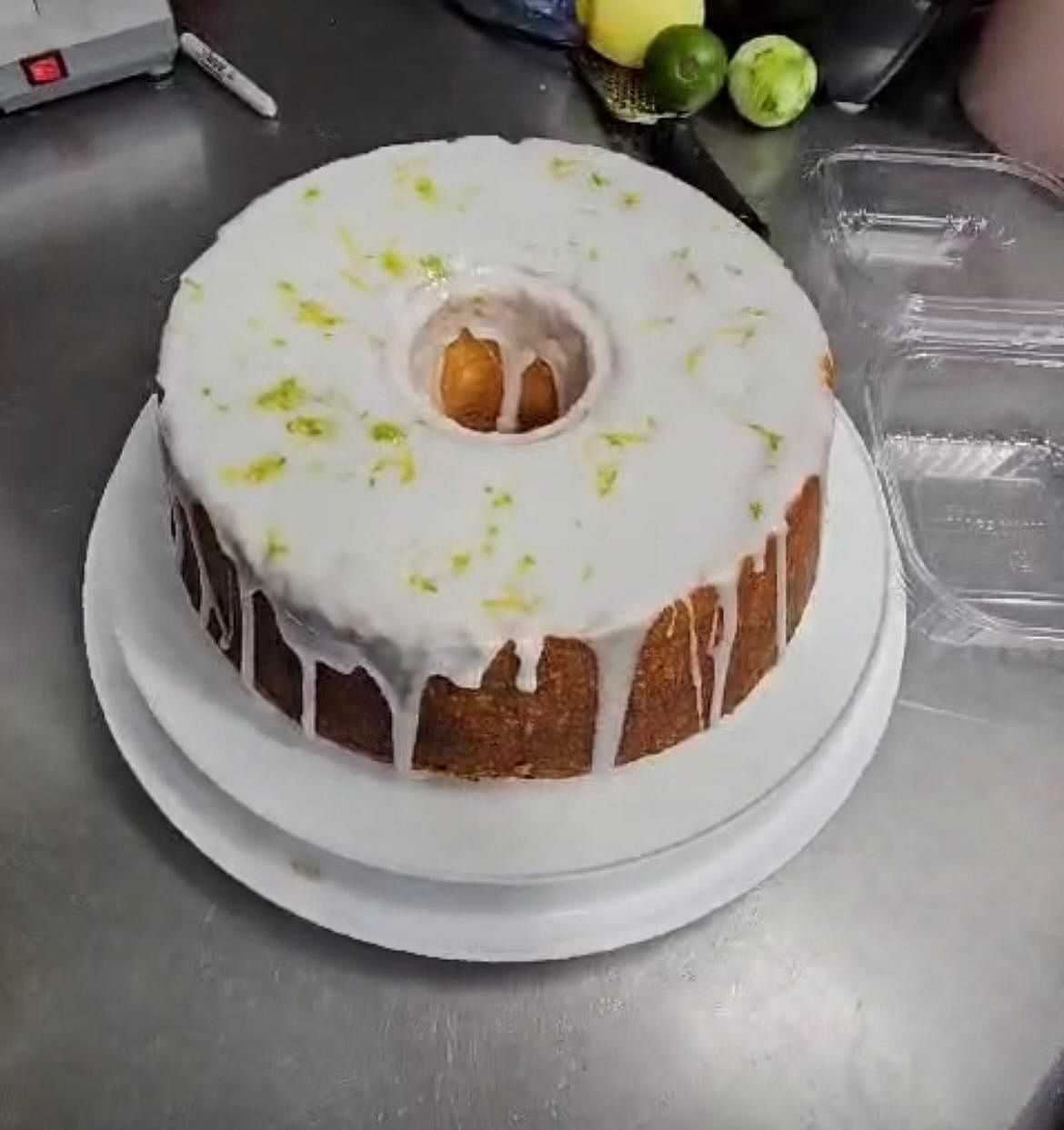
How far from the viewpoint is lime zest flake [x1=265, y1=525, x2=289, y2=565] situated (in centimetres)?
74

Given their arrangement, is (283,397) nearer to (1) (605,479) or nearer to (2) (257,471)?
(2) (257,471)

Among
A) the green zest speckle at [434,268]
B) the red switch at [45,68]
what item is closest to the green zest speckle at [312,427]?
the green zest speckle at [434,268]

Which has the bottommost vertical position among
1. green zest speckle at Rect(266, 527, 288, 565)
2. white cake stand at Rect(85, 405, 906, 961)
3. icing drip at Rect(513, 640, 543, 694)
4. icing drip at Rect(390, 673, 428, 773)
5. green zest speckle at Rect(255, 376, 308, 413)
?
white cake stand at Rect(85, 405, 906, 961)

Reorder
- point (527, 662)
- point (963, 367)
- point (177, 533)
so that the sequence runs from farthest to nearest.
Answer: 1. point (963, 367)
2. point (177, 533)
3. point (527, 662)

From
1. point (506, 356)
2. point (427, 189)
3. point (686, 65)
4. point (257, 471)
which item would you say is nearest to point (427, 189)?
point (427, 189)

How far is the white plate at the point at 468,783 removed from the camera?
769mm

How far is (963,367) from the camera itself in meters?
1.06

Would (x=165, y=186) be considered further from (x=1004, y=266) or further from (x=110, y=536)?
(x=1004, y=266)

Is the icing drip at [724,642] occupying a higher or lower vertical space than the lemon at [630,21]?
lower

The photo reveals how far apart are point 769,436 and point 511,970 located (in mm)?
290

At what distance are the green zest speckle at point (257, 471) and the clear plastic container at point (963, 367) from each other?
1.25 feet

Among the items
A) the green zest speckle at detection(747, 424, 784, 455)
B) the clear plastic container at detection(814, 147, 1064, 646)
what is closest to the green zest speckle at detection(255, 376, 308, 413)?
the green zest speckle at detection(747, 424, 784, 455)

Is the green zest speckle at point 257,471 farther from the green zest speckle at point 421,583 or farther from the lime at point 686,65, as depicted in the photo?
the lime at point 686,65

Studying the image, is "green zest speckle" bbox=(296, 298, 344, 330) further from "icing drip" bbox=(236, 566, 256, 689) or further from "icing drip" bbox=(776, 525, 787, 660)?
"icing drip" bbox=(776, 525, 787, 660)
